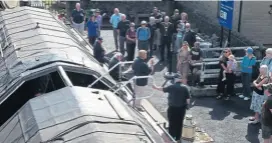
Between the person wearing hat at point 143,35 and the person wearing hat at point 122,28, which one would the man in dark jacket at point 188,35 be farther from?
the person wearing hat at point 122,28

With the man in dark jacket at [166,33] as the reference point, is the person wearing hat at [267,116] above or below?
→ below

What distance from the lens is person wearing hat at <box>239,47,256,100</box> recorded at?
14273mm

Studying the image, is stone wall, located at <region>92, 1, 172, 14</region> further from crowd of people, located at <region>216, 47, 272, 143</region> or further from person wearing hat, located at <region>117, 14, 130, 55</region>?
crowd of people, located at <region>216, 47, 272, 143</region>

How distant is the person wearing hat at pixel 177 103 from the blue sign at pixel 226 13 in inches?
268

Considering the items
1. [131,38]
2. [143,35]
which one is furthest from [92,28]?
[143,35]

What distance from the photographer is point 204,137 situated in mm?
12164

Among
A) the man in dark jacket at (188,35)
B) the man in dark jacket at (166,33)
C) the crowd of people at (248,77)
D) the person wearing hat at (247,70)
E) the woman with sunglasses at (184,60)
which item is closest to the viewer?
the crowd of people at (248,77)

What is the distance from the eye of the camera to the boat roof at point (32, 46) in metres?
10.4

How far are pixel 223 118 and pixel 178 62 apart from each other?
2.48 meters

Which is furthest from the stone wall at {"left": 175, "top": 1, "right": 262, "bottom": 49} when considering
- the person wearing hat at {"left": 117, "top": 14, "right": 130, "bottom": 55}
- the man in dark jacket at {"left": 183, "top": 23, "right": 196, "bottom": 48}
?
the person wearing hat at {"left": 117, "top": 14, "right": 130, "bottom": 55}

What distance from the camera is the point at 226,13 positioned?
17609 mm

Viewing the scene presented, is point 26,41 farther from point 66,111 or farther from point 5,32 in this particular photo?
point 66,111

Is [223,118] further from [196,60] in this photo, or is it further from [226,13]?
[226,13]

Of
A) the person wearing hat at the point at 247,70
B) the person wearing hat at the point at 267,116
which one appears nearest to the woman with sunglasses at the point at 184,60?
the person wearing hat at the point at 247,70
